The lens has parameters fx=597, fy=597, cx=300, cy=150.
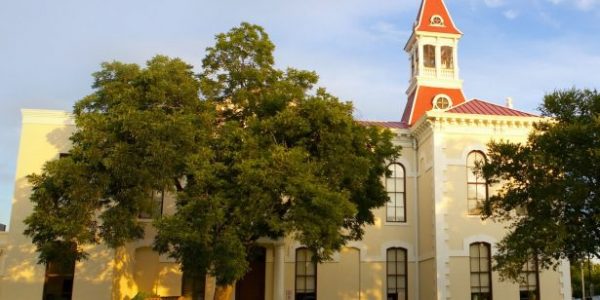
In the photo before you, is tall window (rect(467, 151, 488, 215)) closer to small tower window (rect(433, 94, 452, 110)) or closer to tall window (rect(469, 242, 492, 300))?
tall window (rect(469, 242, 492, 300))

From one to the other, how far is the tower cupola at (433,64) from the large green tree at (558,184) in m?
11.7

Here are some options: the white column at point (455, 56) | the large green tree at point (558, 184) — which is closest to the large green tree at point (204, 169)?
the large green tree at point (558, 184)

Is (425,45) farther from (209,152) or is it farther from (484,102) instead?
(209,152)

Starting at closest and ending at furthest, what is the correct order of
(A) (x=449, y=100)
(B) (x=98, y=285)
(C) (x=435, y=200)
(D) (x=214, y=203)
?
(D) (x=214, y=203)
(B) (x=98, y=285)
(C) (x=435, y=200)
(A) (x=449, y=100)

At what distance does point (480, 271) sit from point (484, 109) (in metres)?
6.80

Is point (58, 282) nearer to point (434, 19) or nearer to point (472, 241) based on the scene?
point (472, 241)

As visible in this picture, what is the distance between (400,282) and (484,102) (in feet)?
28.5

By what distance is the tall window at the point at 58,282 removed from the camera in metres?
21.8

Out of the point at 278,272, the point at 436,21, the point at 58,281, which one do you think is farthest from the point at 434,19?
the point at 58,281

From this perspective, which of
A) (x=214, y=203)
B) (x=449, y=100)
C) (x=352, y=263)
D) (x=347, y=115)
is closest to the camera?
(x=214, y=203)

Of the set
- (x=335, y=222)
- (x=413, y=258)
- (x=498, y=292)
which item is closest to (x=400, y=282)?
(x=413, y=258)

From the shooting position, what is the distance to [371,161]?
56.6 ft

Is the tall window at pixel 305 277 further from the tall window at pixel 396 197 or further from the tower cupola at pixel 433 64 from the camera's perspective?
the tower cupola at pixel 433 64

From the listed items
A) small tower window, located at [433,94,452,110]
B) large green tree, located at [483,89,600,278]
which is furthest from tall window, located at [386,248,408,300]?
large green tree, located at [483,89,600,278]
